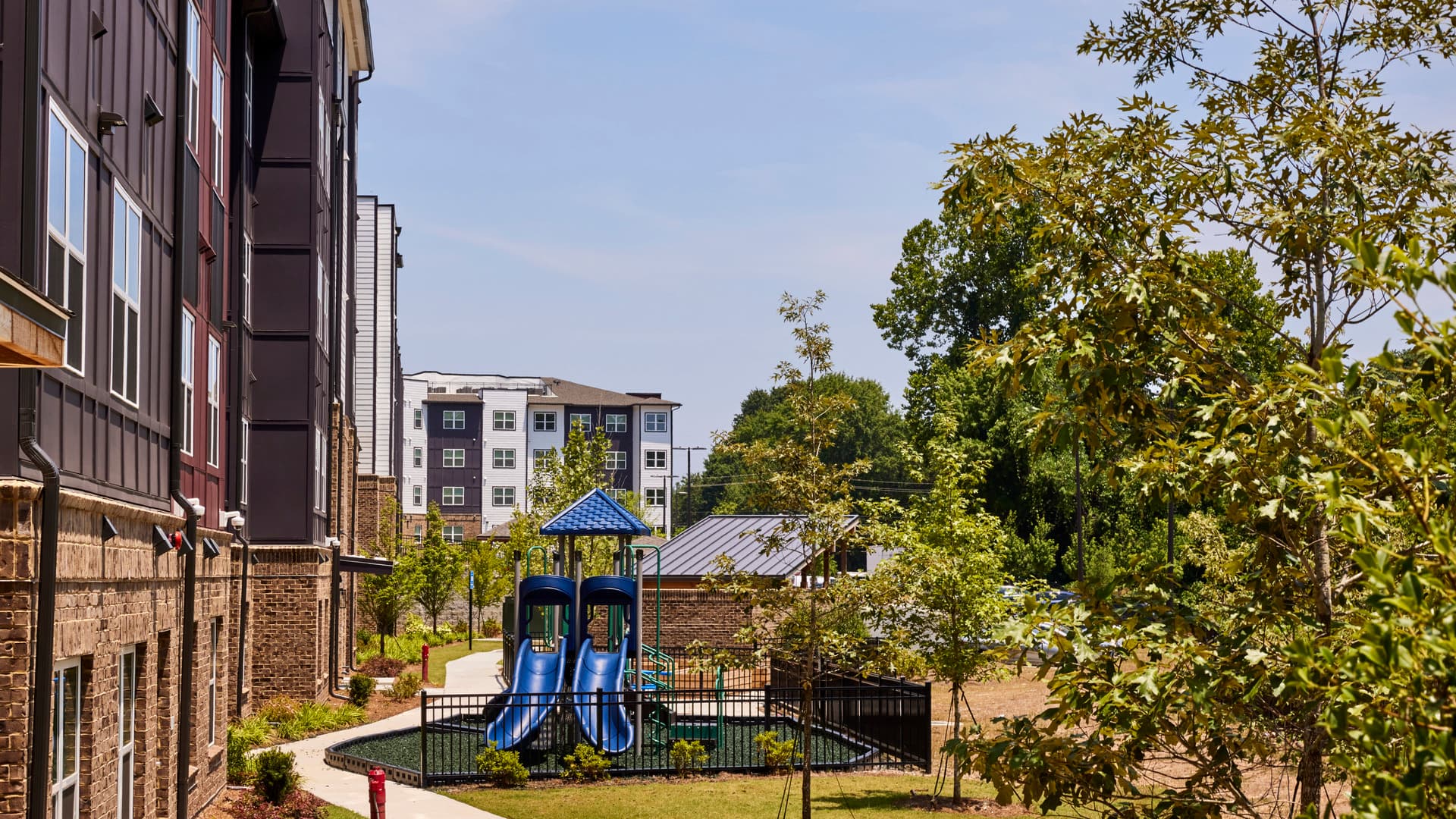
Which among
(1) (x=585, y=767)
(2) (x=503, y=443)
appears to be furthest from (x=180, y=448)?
(2) (x=503, y=443)

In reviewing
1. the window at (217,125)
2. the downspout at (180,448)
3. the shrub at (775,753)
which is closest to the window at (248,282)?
the window at (217,125)

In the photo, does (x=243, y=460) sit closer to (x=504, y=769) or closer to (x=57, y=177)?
(x=504, y=769)

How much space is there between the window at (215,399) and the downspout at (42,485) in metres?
9.91

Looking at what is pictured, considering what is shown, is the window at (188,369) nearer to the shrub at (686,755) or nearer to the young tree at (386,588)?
the shrub at (686,755)

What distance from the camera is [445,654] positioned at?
144ft

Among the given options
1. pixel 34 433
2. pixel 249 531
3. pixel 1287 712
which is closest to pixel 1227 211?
pixel 1287 712

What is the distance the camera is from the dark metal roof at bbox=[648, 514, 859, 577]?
4159 cm

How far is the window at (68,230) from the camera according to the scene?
892 centimetres

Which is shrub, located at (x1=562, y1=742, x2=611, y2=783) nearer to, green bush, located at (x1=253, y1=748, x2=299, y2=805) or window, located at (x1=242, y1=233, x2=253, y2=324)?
green bush, located at (x1=253, y1=748, x2=299, y2=805)

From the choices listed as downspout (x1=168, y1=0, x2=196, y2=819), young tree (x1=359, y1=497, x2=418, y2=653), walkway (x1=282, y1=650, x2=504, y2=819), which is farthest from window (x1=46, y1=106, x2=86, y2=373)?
young tree (x1=359, y1=497, x2=418, y2=653)

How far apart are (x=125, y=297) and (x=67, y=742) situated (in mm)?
3767

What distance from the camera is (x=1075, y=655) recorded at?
21.6 ft

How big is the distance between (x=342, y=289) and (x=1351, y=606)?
3019 cm

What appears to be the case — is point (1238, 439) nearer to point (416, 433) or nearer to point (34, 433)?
point (34, 433)
